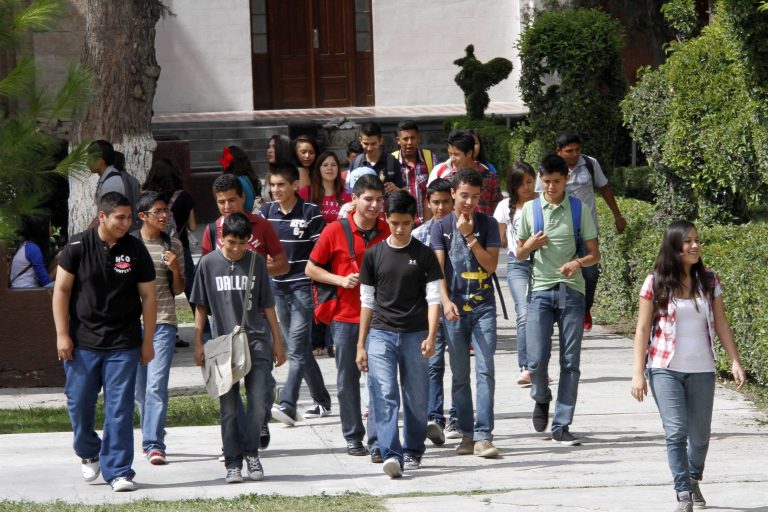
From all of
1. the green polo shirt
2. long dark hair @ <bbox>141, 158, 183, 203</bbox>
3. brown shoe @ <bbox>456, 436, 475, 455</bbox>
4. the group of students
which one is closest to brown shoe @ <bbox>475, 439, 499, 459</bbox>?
the group of students

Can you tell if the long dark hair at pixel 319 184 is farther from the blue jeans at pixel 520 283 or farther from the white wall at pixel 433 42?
the white wall at pixel 433 42

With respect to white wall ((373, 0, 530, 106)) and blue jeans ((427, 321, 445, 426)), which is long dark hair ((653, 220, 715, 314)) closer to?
blue jeans ((427, 321, 445, 426))

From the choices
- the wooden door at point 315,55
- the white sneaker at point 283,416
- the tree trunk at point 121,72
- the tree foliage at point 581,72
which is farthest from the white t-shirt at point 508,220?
the wooden door at point 315,55

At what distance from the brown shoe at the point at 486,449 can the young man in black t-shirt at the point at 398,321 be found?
0.46m

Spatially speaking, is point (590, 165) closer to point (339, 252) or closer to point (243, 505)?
point (339, 252)

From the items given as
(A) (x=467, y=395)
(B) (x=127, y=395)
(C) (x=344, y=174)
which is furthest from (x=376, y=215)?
(C) (x=344, y=174)

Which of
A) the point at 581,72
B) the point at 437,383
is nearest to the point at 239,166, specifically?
the point at 437,383

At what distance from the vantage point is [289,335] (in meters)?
8.63

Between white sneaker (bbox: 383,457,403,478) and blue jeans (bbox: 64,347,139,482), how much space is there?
4.56ft

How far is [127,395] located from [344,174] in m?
4.79

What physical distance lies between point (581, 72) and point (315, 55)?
1496cm

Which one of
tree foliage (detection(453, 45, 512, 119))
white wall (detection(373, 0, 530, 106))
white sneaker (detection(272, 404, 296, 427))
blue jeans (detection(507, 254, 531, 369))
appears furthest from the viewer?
white wall (detection(373, 0, 530, 106))

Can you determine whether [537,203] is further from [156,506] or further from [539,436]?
[156,506]

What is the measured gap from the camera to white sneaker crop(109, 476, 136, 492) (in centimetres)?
697
